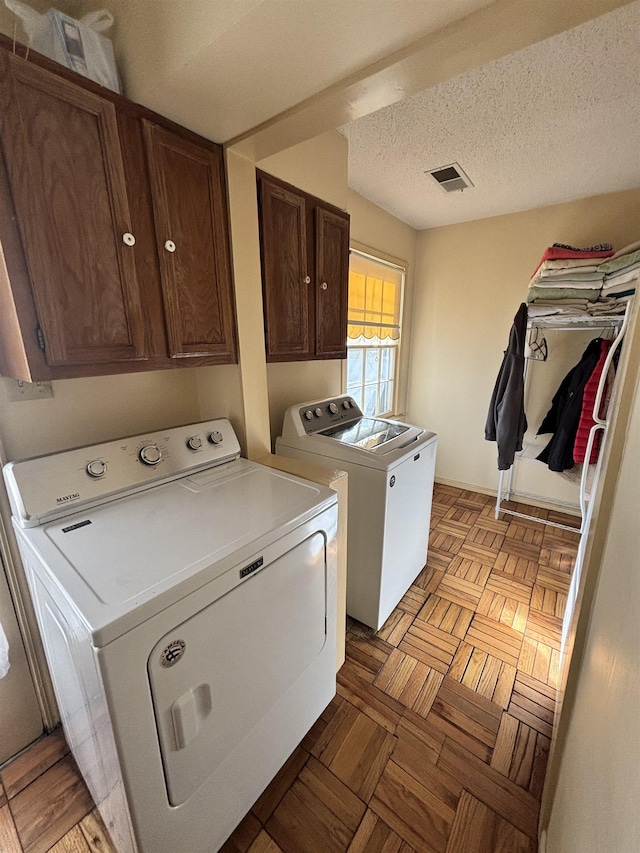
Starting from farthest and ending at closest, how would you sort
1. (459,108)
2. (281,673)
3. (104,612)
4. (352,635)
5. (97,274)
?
(352,635) < (459,108) < (281,673) < (97,274) < (104,612)

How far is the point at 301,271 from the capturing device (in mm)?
1560

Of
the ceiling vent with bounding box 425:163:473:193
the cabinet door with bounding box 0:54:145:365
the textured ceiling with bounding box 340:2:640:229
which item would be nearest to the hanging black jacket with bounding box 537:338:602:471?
the textured ceiling with bounding box 340:2:640:229

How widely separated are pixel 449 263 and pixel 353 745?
A: 3371 mm

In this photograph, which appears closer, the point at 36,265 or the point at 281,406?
the point at 36,265

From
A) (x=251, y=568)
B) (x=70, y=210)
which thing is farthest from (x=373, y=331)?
(x=251, y=568)

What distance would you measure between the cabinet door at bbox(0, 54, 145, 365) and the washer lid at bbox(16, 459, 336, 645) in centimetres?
46

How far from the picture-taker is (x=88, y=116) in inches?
34.2

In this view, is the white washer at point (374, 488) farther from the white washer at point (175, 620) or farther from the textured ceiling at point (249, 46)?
the textured ceiling at point (249, 46)

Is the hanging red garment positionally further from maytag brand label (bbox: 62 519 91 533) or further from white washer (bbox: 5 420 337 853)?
maytag brand label (bbox: 62 519 91 533)

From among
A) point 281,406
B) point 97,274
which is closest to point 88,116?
point 97,274

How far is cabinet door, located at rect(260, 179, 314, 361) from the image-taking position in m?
1.39

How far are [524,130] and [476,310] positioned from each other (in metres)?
1.47

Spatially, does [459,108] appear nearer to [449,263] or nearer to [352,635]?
[449,263]

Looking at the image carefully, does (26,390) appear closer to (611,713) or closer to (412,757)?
A: (611,713)
